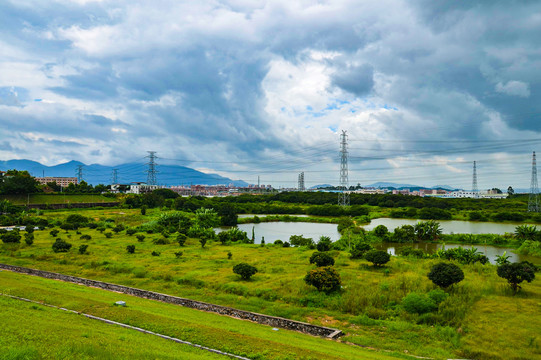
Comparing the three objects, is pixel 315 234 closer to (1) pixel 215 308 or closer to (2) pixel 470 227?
(2) pixel 470 227

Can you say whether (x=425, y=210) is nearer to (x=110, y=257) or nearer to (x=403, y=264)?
(x=403, y=264)

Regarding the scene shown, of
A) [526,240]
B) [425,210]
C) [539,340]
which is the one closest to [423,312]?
[539,340]

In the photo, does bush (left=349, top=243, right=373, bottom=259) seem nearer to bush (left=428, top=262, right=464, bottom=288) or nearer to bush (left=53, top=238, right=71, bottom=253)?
bush (left=428, top=262, right=464, bottom=288)

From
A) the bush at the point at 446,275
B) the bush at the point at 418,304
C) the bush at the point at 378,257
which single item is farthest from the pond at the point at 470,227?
the bush at the point at 418,304

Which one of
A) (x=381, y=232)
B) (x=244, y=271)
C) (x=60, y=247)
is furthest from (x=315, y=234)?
(x=60, y=247)

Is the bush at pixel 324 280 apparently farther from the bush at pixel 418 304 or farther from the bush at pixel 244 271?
the bush at pixel 244 271

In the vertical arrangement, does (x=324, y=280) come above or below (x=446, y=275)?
below
